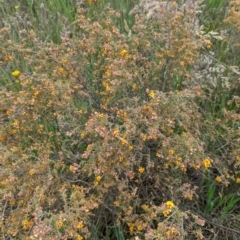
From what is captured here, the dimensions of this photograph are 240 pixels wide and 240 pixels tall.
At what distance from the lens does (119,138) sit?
5.11ft

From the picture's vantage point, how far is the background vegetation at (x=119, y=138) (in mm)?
1633

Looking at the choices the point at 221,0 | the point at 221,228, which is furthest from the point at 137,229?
the point at 221,0

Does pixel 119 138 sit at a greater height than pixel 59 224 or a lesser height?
greater

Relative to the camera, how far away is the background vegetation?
163 cm

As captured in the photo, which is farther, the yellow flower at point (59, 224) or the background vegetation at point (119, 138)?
the background vegetation at point (119, 138)

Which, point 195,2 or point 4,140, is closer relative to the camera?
point 4,140

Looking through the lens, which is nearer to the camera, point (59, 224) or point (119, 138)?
point (59, 224)

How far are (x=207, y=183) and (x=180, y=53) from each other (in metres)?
0.65

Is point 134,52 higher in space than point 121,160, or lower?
higher

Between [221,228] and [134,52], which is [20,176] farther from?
[221,228]

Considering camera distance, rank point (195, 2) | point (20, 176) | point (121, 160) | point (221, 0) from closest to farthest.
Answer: point (121, 160)
point (20, 176)
point (195, 2)
point (221, 0)

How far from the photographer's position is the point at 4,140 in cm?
185

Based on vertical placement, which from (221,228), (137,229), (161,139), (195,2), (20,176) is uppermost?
(195,2)

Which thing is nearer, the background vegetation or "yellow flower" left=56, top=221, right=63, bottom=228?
"yellow flower" left=56, top=221, right=63, bottom=228
